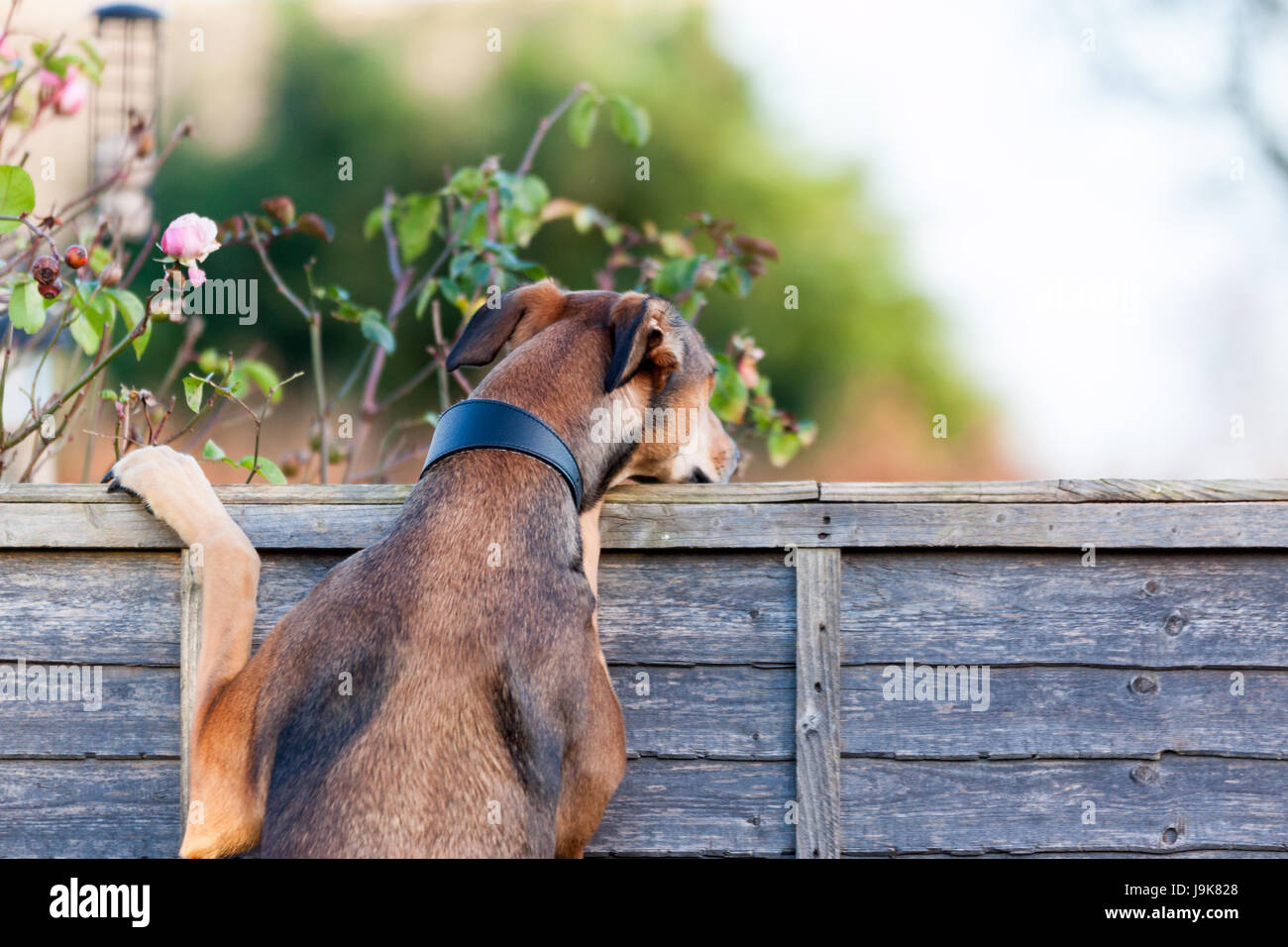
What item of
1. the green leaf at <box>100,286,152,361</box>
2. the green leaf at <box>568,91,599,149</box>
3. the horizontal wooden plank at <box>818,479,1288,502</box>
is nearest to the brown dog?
the green leaf at <box>100,286,152,361</box>

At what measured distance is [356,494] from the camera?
2.69 m

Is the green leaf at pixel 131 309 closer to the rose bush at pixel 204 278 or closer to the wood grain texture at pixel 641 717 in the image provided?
the rose bush at pixel 204 278

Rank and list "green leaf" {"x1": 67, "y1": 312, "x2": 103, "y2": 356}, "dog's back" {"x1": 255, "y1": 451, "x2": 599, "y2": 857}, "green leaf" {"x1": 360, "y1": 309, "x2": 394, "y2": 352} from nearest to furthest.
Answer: "dog's back" {"x1": 255, "y1": 451, "x2": 599, "y2": 857} < "green leaf" {"x1": 67, "y1": 312, "x2": 103, "y2": 356} < "green leaf" {"x1": 360, "y1": 309, "x2": 394, "y2": 352}

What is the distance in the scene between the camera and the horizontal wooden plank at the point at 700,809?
8.64 feet

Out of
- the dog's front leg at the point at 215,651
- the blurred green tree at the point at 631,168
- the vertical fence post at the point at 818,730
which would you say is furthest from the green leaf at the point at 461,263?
the blurred green tree at the point at 631,168

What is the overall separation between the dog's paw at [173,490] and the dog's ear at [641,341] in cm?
96

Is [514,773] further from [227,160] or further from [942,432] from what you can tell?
[227,160]

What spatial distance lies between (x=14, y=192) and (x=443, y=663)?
1.49 m

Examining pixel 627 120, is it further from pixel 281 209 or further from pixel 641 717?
pixel 641 717

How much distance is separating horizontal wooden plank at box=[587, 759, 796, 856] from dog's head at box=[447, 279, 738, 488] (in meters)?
0.70

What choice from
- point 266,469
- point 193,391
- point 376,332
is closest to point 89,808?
point 266,469

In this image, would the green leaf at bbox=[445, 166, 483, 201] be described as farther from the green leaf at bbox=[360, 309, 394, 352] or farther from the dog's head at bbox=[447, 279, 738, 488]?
the dog's head at bbox=[447, 279, 738, 488]

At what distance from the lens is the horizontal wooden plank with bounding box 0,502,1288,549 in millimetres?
2609
